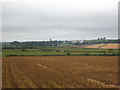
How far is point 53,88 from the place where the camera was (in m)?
11.3

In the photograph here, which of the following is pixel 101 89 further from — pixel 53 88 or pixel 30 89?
pixel 30 89

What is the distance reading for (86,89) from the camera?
10.9 m

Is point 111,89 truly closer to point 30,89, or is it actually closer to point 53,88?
point 53,88

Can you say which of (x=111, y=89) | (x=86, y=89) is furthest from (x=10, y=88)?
(x=111, y=89)

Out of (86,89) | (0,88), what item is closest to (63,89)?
(86,89)

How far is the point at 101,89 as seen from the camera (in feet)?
36.4

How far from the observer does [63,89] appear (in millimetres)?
10961

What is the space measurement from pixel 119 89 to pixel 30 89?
6.25 meters

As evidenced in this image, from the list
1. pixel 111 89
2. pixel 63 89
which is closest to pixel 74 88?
pixel 63 89

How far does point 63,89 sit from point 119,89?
4.02 meters

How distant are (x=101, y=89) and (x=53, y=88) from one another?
3313mm

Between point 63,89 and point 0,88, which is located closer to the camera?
point 63,89

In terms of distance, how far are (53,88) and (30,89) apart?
5.18 ft

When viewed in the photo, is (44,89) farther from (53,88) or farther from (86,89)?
(86,89)
